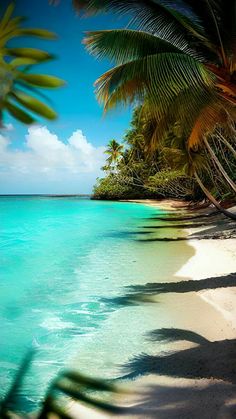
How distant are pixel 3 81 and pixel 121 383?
3400 millimetres

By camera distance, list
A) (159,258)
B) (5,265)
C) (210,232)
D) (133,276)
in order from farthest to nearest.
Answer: (210,232) → (5,265) → (159,258) → (133,276)

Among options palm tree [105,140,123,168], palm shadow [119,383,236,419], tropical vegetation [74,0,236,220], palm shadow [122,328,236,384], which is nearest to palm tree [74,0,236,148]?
tropical vegetation [74,0,236,220]

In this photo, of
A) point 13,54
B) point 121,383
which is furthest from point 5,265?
point 13,54

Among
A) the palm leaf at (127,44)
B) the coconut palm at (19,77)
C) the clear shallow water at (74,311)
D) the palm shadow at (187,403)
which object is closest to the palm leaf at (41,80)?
the coconut palm at (19,77)

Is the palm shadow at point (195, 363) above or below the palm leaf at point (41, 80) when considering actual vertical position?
below

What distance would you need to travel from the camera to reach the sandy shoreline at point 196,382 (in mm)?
2736

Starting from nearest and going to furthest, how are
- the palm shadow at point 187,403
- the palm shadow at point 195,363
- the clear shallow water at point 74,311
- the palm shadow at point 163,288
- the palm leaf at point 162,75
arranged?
the palm shadow at point 187,403 < the palm shadow at point 195,363 < the clear shallow water at point 74,311 < the palm leaf at point 162,75 < the palm shadow at point 163,288

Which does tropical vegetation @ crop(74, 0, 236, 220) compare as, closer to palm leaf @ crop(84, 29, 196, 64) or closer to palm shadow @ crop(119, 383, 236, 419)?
palm leaf @ crop(84, 29, 196, 64)

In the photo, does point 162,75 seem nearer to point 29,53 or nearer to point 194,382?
point 194,382

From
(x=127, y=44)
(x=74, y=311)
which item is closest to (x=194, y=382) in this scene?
(x=74, y=311)

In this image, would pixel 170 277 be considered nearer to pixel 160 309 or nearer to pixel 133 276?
pixel 133 276

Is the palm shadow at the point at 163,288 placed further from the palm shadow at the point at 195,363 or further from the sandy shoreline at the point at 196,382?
the palm shadow at the point at 195,363

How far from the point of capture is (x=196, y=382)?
3.15m

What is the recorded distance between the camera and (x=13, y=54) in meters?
0.49
